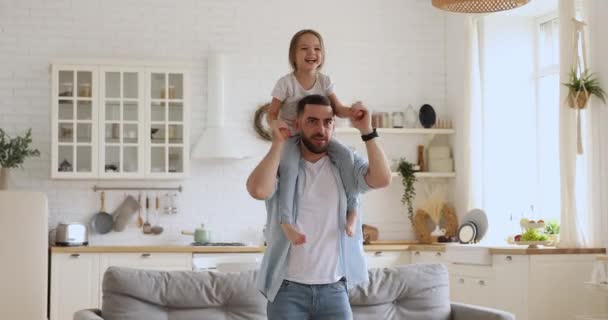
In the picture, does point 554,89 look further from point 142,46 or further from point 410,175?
point 142,46

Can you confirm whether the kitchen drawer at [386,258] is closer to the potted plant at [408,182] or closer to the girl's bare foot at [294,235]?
the potted plant at [408,182]

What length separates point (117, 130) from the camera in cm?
787

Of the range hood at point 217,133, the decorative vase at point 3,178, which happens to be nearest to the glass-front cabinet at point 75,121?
the decorative vase at point 3,178

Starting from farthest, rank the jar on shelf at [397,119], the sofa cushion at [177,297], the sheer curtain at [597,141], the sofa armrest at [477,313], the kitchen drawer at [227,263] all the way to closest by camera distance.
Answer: the jar on shelf at [397,119] → the sheer curtain at [597,141] → the kitchen drawer at [227,263] → the sofa armrest at [477,313] → the sofa cushion at [177,297]

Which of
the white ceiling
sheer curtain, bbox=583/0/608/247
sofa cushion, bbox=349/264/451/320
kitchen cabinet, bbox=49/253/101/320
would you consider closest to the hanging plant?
kitchen cabinet, bbox=49/253/101/320

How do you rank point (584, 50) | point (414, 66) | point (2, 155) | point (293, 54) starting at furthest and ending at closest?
1. point (414, 66)
2. point (2, 155)
3. point (584, 50)
4. point (293, 54)

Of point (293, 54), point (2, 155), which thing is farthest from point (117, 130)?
point (293, 54)

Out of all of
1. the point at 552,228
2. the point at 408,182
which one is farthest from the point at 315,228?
the point at 408,182

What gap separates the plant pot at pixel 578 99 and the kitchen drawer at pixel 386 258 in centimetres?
215

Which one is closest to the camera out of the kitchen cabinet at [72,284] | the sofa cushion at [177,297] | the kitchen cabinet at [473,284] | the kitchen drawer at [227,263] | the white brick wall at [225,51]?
the sofa cushion at [177,297]

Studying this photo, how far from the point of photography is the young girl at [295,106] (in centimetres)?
292

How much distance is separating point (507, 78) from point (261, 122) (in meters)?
2.23

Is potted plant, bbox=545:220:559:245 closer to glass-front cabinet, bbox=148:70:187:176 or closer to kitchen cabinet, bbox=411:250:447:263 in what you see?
kitchen cabinet, bbox=411:250:447:263

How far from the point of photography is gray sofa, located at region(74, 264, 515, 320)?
3889 millimetres
